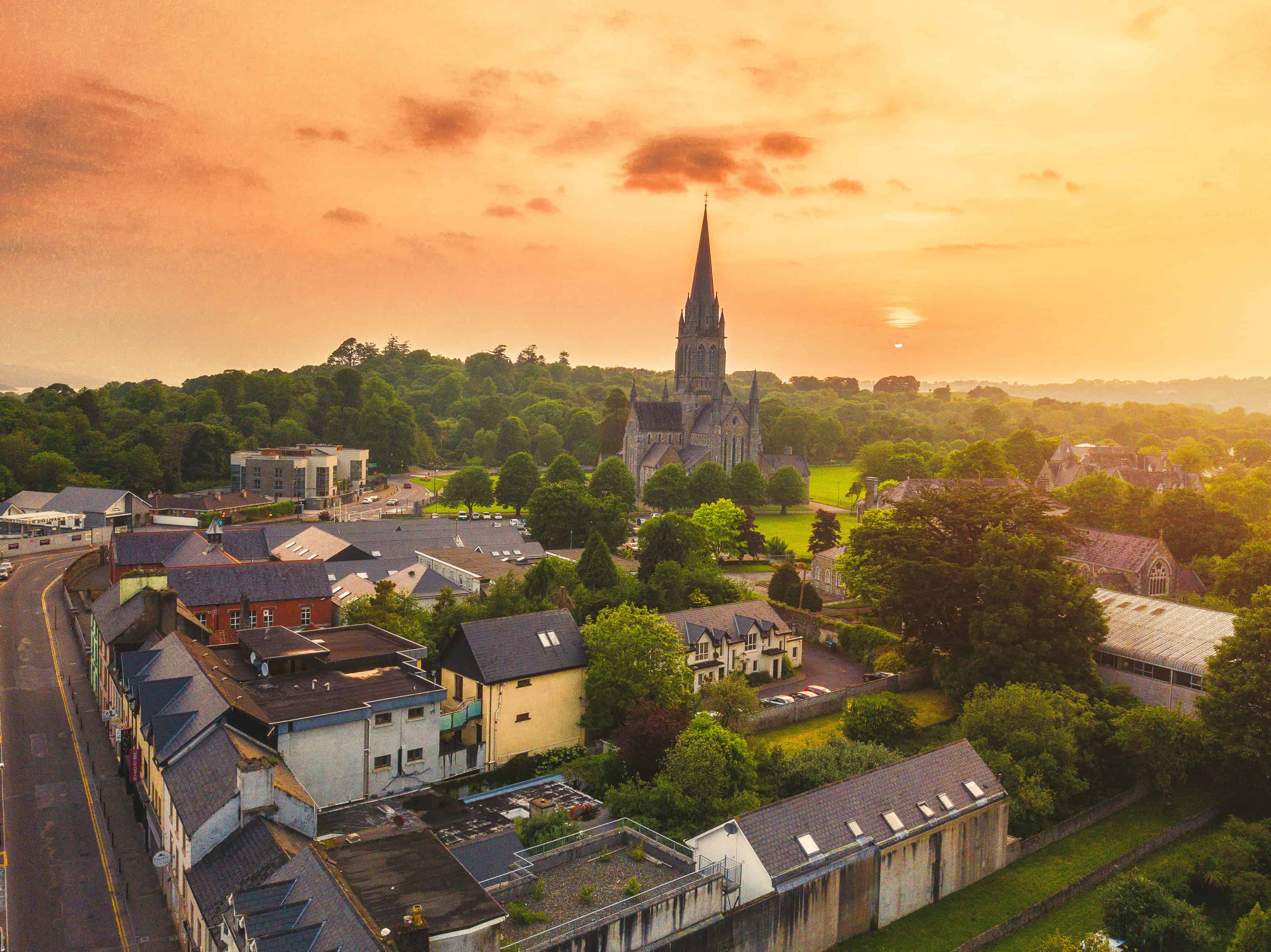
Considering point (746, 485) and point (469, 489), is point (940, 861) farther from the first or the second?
point (746, 485)

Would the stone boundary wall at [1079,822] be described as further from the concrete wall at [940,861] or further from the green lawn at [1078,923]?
the green lawn at [1078,923]

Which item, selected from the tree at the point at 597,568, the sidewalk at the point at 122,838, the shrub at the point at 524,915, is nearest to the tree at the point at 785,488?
the tree at the point at 597,568

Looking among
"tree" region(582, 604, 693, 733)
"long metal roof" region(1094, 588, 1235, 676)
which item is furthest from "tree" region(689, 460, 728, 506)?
"tree" region(582, 604, 693, 733)

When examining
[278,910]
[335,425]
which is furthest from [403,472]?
[278,910]

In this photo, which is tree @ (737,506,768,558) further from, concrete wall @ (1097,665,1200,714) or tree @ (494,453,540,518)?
concrete wall @ (1097,665,1200,714)

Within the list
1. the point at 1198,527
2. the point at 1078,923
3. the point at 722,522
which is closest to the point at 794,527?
the point at 722,522

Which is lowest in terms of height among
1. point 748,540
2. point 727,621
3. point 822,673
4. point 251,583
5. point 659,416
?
point 822,673
